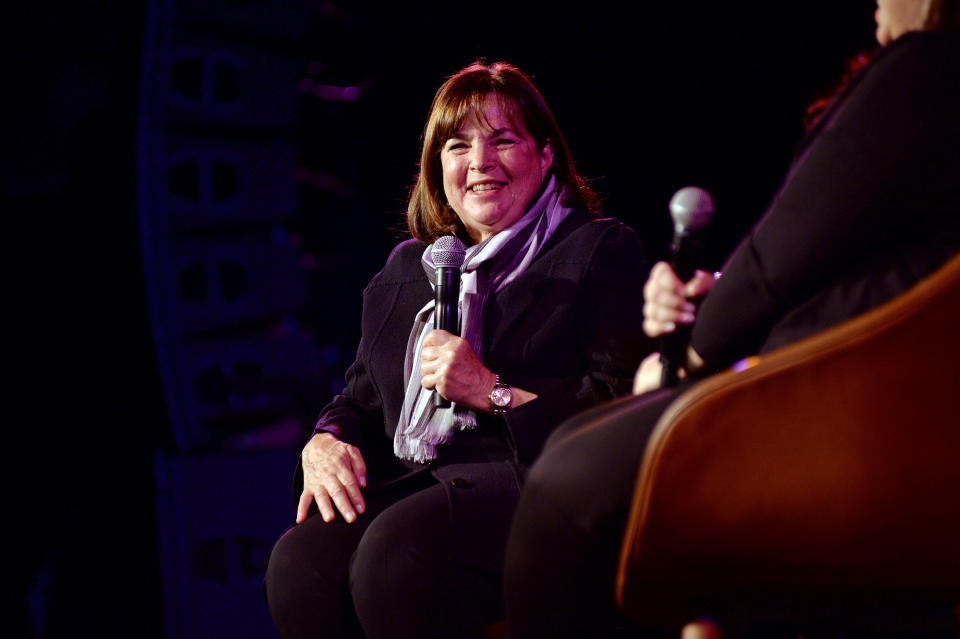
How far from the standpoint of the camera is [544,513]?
0.99 m

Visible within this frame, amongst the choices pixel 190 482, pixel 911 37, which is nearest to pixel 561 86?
pixel 190 482

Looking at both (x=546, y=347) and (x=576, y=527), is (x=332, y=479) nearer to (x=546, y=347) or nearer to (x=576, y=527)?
(x=546, y=347)

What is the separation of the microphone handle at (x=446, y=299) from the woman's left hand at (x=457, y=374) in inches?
2.2

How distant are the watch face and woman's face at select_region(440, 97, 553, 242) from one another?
1.65 feet

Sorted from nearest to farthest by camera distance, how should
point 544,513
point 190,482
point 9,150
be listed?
point 544,513 → point 190,482 → point 9,150

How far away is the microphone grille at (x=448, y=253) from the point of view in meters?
1.75

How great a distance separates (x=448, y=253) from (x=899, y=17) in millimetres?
972

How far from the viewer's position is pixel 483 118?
192 centimetres

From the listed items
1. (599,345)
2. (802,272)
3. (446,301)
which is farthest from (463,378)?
(802,272)

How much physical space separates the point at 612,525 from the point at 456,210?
1.19 m

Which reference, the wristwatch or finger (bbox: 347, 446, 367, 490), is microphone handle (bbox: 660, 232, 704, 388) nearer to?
the wristwatch

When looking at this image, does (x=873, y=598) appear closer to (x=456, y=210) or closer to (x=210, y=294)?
(x=456, y=210)

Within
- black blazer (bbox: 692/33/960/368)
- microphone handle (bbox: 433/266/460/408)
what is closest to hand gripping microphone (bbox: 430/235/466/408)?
microphone handle (bbox: 433/266/460/408)

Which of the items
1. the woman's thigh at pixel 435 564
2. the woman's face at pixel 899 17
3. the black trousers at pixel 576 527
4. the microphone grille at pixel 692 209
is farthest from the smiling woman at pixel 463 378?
the woman's face at pixel 899 17
